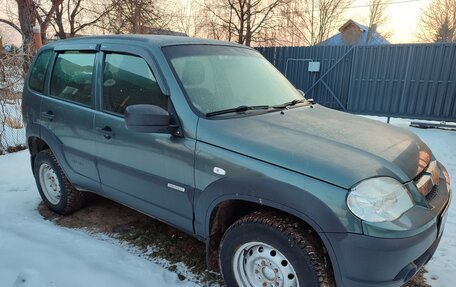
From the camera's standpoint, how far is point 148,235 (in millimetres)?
Answer: 3521

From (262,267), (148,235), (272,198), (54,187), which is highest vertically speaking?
(272,198)

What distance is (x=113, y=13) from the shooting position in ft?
66.7

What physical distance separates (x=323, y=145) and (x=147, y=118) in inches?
46.3

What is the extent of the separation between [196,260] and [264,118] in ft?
4.68

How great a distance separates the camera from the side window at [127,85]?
2.77m

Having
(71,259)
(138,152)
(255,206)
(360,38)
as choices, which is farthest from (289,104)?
(360,38)

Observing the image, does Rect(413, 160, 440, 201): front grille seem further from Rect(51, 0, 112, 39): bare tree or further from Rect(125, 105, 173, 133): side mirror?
Rect(51, 0, 112, 39): bare tree

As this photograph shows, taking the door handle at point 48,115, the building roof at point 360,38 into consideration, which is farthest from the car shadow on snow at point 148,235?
the building roof at point 360,38

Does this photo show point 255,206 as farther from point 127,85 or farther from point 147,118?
point 127,85

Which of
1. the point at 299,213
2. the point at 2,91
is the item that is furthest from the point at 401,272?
the point at 2,91

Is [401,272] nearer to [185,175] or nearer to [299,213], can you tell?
[299,213]

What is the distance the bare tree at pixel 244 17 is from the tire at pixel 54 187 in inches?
823

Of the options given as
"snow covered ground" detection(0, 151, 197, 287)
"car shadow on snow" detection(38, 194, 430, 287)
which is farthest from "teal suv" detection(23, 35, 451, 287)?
"snow covered ground" detection(0, 151, 197, 287)

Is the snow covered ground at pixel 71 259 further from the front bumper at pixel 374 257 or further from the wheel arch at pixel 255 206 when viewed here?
the front bumper at pixel 374 257
